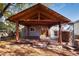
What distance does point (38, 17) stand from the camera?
4.22 m

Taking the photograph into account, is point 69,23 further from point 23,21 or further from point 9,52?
point 9,52

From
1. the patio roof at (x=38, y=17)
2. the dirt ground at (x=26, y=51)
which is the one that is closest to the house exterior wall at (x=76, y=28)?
the patio roof at (x=38, y=17)

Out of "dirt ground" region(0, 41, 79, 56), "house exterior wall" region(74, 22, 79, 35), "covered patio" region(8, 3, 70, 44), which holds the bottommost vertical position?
"dirt ground" region(0, 41, 79, 56)

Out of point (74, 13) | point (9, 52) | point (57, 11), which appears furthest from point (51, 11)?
point (9, 52)

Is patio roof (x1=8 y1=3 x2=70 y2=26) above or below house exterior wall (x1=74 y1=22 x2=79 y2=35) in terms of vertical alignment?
above

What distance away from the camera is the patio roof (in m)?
4.19

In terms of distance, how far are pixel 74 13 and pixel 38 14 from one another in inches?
21.8

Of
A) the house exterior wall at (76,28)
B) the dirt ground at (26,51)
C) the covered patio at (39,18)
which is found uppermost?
the covered patio at (39,18)

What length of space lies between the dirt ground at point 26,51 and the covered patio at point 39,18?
0.43ft

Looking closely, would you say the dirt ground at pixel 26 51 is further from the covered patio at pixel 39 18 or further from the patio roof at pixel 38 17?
the patio roof at pixel 38 17

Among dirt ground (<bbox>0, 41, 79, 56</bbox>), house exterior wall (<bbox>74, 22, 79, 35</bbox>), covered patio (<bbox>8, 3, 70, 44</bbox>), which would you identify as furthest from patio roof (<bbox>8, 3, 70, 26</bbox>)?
dirt ground (<bbox>0, 41, 79, 56</bbox>)

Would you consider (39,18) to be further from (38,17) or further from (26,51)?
(26,51)

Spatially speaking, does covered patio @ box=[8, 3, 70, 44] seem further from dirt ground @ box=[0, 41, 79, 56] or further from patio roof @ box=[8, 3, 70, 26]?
dirt ground @ box=[0, 41, 79, 56]

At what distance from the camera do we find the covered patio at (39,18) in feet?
13.7
